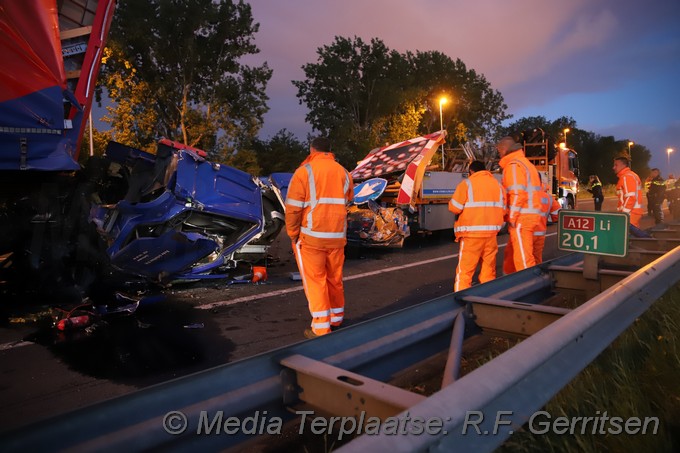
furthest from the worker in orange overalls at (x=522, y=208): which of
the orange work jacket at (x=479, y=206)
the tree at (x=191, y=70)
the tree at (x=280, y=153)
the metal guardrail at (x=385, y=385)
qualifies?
the tree at (x=280, y=153)

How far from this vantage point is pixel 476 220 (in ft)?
16.1

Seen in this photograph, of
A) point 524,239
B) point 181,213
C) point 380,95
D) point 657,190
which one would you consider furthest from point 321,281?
point 380,95

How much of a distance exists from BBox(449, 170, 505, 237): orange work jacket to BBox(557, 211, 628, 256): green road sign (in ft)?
3.87

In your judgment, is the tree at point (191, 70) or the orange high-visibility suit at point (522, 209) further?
the tree at point (191, 70)

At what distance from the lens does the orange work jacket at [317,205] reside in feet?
13.5

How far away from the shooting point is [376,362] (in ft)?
6.79

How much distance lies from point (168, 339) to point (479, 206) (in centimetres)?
332

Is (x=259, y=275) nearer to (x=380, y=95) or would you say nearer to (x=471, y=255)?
(x=471, y=255)

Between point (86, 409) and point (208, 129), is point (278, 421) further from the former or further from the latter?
point (208, 129)

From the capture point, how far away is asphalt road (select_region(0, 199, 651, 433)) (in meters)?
3.32

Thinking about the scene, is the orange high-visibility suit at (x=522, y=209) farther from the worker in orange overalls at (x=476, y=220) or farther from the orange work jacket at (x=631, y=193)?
the orange work jacket at (x=631, y=193)

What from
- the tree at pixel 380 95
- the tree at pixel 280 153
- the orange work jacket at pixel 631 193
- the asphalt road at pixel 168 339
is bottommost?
the asphalt road at pixel 168 339

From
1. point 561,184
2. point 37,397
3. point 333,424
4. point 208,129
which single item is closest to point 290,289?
point 37,397

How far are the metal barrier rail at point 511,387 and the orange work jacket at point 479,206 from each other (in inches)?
105
